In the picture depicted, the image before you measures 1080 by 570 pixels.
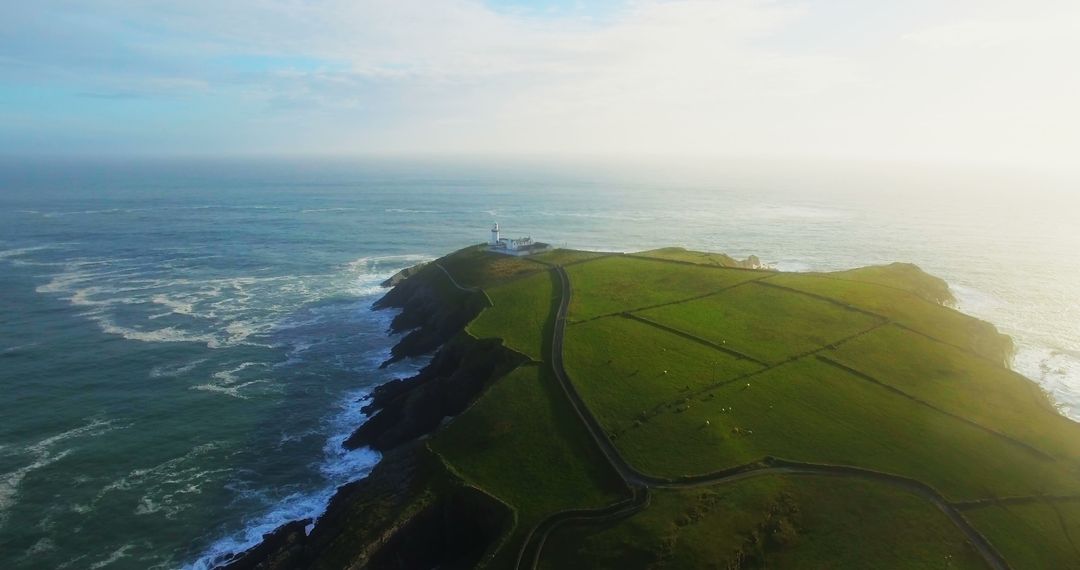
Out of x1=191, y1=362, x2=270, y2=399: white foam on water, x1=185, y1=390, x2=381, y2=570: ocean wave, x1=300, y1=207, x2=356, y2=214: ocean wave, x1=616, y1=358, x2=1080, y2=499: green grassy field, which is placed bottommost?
x1=185, y1=390, x2=381, y2=570: ocean wave


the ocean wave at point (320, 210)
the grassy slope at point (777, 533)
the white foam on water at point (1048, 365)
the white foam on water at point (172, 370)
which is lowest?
the white foam on water at point (172, 370)

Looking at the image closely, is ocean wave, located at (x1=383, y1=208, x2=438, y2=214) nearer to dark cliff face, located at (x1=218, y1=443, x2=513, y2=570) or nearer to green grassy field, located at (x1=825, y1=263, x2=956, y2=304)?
green grassy field, located at (x1=825, y1=263, x2=956, y2=304)

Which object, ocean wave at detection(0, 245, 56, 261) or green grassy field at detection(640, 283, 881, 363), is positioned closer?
green grassy field at detection(640, 283, 881, 363)

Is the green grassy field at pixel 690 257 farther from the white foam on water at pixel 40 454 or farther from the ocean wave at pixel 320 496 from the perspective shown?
the white foam on water at pixel 40 454

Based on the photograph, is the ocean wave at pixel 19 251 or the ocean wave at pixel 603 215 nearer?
the ocean wave at pixel 19 251

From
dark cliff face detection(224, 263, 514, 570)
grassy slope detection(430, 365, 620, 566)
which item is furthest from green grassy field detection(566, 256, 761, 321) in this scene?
grassy slope detection(430, 365, 620, 566)

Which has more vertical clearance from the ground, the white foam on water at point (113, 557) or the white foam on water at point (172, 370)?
the white foam on water at point (172, 370)

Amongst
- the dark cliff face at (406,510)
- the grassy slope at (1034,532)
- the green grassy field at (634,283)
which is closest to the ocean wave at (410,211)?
the green grassy field at (634,283)
